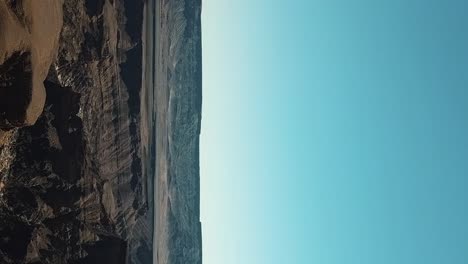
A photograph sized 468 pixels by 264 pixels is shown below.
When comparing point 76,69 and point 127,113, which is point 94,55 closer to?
point 76,69

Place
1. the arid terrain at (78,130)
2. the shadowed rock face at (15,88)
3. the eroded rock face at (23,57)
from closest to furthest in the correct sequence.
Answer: the eroded rock face at (23,57), the shadowed rock face at (15,88), the arid terrain at (78,130)

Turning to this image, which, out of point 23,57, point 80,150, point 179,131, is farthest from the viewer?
point 179,131

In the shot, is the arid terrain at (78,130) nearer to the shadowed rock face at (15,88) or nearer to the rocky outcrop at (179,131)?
the shadowed rock face at (15,88)

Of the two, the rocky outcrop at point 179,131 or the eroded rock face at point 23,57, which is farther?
the rocky outcrop at point 179,131

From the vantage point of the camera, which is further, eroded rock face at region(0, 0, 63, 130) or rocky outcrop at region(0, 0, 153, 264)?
rocky outcrop at region(0, 0, 153, 264)

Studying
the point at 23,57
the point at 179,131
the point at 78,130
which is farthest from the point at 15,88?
the point at 179,131

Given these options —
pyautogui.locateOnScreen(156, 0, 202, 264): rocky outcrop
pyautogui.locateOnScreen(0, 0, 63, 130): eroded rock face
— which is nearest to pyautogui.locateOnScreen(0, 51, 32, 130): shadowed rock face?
pyautogui.locateOnScreen(0, 0, 63, 130): eroded rock face

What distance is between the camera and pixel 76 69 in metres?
13.6

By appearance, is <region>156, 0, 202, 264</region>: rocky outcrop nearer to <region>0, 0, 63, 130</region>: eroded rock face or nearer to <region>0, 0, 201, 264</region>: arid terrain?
<region>0, 0, 201, 264</region>: arid terrain

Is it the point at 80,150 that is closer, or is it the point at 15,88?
the point at 15,88

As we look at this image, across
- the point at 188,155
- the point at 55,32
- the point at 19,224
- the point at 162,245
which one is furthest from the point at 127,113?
the point at 188,155

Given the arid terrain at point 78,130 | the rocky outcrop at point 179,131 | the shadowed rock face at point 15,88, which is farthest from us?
the rocky outcrop at point 179,131

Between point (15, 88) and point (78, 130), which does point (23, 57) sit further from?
point (78, 130)

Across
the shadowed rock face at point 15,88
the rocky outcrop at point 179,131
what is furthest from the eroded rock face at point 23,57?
the rocky outcrop at point 179,131
